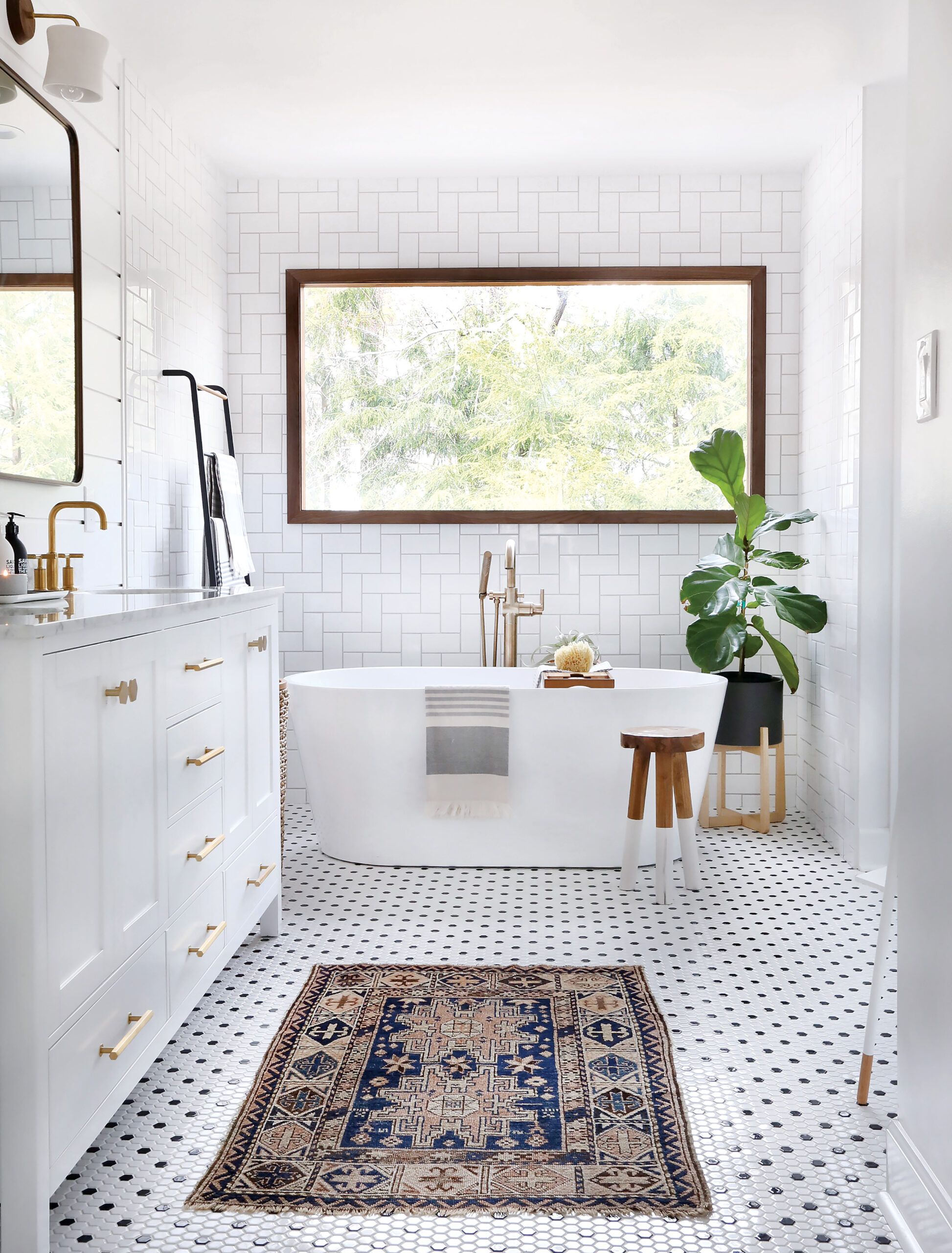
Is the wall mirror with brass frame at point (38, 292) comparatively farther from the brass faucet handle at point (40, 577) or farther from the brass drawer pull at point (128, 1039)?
the brass drawer pull at point (128, 1039)

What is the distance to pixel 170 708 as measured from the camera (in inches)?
80.3

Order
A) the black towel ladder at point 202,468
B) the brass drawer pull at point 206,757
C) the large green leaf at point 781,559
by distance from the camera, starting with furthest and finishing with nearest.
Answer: the large green leaf at point 781,559, the black towel ladder at point 202,468, the brass drawer pull at point 206,757

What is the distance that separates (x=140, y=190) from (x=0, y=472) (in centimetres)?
159

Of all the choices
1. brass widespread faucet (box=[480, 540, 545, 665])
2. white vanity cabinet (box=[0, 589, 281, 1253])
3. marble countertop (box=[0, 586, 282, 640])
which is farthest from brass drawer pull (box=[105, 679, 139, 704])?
brass widespread faucet (box=[480, 540, 545, 665])

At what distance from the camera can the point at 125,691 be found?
1770mm

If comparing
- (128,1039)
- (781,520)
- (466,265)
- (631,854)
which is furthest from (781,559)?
(128,1039)

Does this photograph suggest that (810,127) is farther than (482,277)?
No

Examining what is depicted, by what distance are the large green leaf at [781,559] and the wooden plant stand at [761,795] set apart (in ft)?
2.24

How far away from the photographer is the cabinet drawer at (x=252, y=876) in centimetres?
250

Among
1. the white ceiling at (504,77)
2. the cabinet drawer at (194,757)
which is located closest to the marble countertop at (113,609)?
the cabinet drawer at (194,757)

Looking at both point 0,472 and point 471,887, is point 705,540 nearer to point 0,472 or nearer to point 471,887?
point 471,887

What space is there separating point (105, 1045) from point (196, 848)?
0.54 m

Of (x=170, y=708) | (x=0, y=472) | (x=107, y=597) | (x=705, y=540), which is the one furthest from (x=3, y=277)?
(x=705, y=540)

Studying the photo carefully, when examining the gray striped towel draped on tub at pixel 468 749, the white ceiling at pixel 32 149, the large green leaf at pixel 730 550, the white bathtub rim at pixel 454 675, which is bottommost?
the gray striped towel draped on tub at pixel 468 749
